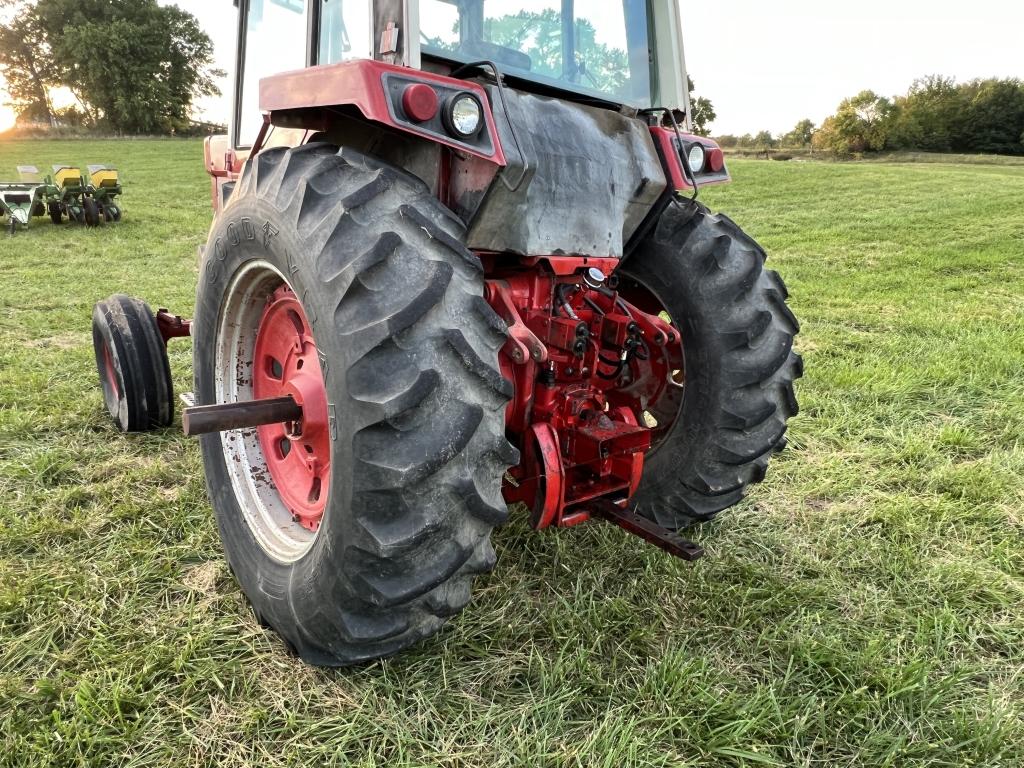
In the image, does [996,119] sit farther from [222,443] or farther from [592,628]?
[222,443]

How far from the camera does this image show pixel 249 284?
241 cm

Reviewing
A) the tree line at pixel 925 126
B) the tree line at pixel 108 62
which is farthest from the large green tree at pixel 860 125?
the tree line at pixel 108 62

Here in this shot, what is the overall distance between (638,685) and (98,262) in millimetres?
9949

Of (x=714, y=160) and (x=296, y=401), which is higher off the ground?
(x=714, y=160)

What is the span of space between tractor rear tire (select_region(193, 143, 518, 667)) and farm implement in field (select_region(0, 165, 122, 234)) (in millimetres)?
12350

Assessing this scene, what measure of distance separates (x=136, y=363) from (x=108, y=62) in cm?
5203

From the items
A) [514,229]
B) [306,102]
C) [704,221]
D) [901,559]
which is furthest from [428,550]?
[901,559]

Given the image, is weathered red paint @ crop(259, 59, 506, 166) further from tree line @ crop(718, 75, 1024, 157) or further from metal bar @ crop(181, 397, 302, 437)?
tree line @ crop(718, 75, 1024, 157)

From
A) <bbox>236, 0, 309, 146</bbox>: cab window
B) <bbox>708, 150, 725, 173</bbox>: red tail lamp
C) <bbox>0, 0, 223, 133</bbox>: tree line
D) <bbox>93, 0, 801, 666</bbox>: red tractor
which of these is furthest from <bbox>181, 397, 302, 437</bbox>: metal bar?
<bbox>0, 0, 223, 133</bbox>: tree line

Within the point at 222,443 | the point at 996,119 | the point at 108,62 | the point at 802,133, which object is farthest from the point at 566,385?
the point at 996,119

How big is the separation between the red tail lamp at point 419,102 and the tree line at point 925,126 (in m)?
49.5

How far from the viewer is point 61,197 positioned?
12234 mm

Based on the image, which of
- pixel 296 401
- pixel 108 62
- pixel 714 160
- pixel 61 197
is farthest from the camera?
pixel 108 62

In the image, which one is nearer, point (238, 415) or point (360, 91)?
point (360, 91)
